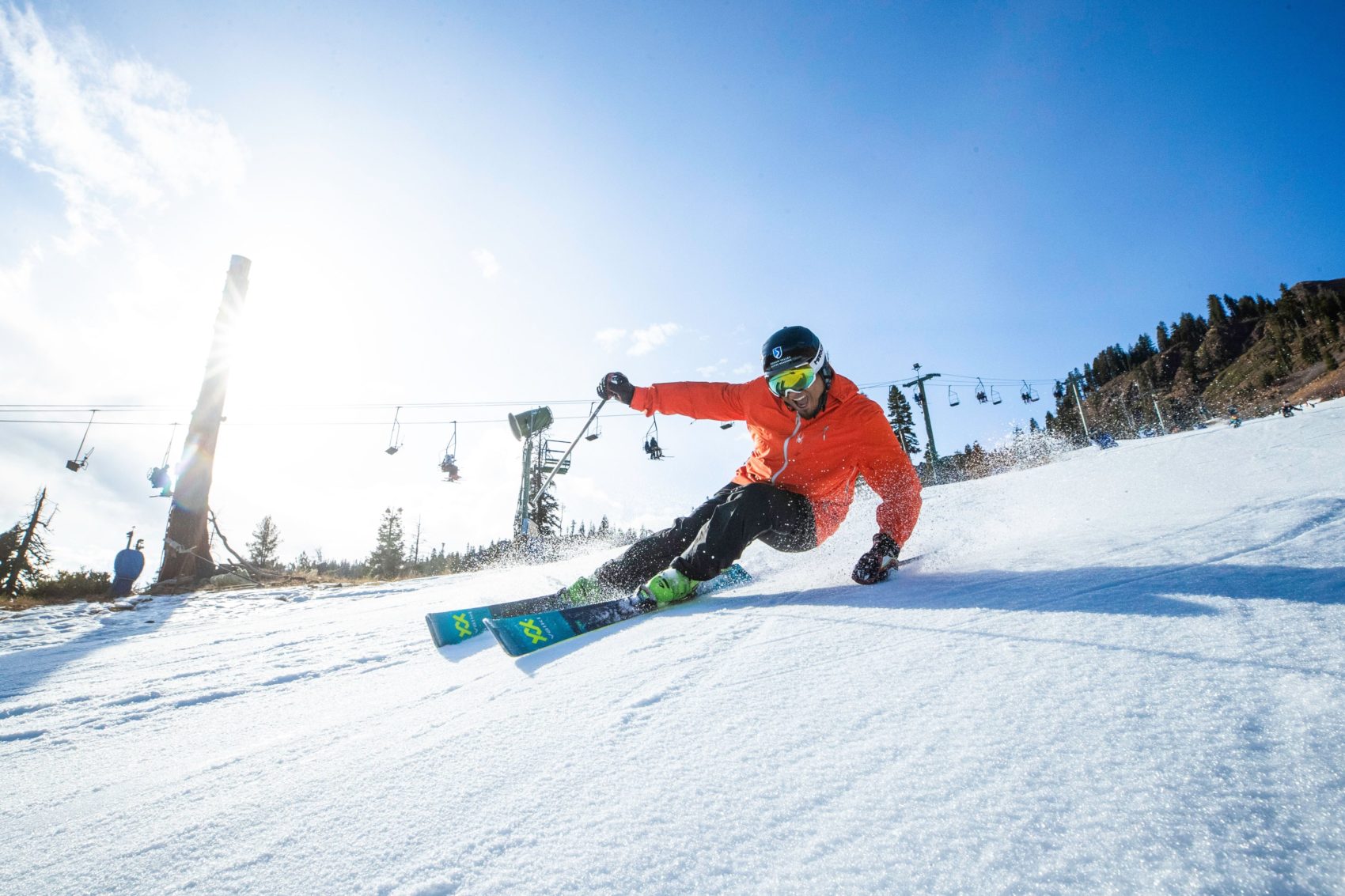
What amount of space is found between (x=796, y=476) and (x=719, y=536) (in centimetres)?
67

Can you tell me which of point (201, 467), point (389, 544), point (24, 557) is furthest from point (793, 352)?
point (389, 544)

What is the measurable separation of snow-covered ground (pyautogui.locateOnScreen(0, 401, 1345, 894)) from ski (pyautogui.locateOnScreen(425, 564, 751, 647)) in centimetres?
32

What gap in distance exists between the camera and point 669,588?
7.54 ft

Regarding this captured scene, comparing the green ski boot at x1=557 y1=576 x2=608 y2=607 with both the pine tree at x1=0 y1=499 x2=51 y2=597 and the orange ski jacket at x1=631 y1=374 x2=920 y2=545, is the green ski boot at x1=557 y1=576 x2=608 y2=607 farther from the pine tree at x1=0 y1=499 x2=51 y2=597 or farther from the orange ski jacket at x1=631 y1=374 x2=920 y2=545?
the pine tree at x1=0 y1=499 x2=51 y2=597

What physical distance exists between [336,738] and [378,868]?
2.15 ft

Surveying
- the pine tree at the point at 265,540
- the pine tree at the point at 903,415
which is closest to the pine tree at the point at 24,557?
the pine tree at the point at 265,540

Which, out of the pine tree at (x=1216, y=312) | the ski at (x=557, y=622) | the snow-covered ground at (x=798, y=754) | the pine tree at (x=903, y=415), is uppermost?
the pine tree at (x=1216, y=312)

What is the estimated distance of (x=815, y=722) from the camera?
86 centimetres

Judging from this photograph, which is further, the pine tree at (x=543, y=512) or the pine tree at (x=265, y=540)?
the pine tree at (x=265, y=540)

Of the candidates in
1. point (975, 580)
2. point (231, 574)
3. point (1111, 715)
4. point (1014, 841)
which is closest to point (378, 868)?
point (1014, 841)

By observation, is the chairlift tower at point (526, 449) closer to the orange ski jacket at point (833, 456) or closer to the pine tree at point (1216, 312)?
the orange ski jacket at point (833, 456)

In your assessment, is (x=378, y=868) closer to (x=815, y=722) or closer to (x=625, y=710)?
(x=625, y=710)

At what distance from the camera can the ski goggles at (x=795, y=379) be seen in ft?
8.78

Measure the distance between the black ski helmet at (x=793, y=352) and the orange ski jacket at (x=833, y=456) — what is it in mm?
152
